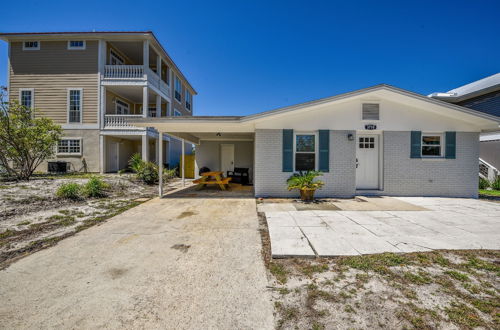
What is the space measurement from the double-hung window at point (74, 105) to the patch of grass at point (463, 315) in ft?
54.2

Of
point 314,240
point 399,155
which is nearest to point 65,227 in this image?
point 314,240

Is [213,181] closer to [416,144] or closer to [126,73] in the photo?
[416,144]

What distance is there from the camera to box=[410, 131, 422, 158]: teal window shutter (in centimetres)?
703

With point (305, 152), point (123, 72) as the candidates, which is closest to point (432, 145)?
point (305, 152)

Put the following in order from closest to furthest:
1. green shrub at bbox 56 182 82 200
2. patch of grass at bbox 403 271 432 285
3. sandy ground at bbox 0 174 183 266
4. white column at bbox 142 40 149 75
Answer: patch of grass at bbox 403 271 432 285
sandy ground at bbox 0 174 183 266
green shrub at bbox 56 182 82 200
white column at bbox 142 40 149 75

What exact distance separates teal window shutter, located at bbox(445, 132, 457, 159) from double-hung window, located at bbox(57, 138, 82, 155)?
59.4 feet

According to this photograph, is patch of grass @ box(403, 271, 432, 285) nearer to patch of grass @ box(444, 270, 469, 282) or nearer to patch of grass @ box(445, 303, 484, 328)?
patch of grass @ box(444, 270, 469, 282)

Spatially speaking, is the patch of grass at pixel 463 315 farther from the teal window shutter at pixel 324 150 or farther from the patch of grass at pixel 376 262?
the teal window shutter at pixel 324 150

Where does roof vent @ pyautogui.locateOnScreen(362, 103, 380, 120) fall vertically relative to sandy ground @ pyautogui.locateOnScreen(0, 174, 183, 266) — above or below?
above

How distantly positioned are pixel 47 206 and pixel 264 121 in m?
6.75

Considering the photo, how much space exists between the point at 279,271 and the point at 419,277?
1644mm

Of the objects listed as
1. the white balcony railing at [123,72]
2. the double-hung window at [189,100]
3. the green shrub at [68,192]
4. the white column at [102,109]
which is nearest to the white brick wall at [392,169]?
the green shrub at [68,192]

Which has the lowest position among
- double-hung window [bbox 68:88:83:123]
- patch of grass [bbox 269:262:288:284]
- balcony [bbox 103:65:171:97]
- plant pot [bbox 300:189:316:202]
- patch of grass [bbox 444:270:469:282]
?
patch of grass [bbox 269:262:288:284]

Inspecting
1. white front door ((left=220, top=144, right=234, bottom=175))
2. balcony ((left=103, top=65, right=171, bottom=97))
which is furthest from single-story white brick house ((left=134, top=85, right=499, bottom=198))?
balcony ((left=103, top=65, right=171, bottom=97))
